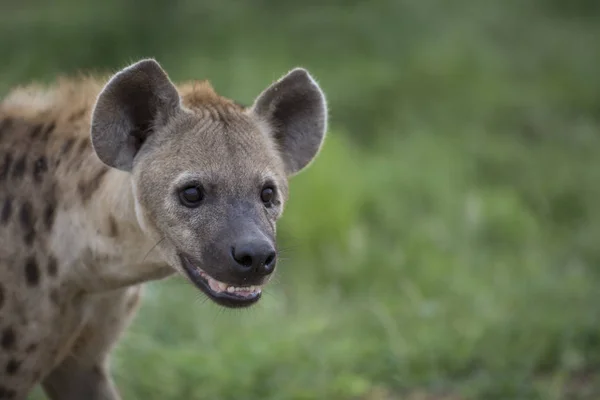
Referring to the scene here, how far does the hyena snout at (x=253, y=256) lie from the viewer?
313 cm

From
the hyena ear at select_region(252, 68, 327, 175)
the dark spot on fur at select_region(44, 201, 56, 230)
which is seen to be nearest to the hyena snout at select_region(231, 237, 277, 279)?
the hyena ear at select_region(252, 68, 327, 175)

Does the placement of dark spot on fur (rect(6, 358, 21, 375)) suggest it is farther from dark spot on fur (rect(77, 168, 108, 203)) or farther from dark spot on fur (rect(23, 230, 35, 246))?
dark spot on fur (rect(77, 168, 108, 203))

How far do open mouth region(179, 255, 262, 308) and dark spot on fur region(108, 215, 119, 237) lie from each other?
0.29 metres

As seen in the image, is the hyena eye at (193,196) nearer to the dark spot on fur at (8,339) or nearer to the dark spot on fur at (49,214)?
the dark spot on fur at (49,214)

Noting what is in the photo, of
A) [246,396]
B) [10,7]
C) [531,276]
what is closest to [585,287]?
[531,276]

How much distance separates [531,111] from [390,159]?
1.34 meters

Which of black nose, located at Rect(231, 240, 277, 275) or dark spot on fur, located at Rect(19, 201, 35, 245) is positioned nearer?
black nose, located at Rect(231, 240, 277, 275)

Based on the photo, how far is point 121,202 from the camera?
3447 millimetres

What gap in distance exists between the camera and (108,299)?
369cm

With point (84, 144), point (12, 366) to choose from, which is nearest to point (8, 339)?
point (12, 366)

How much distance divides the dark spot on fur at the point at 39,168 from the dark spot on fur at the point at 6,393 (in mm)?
597

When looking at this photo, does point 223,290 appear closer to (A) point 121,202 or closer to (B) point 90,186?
(A) point 121,202

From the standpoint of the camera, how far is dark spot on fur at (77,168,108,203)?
355cm

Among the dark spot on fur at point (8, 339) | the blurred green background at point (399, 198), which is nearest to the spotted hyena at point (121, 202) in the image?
the dark spot on fur at point (8, 339)
